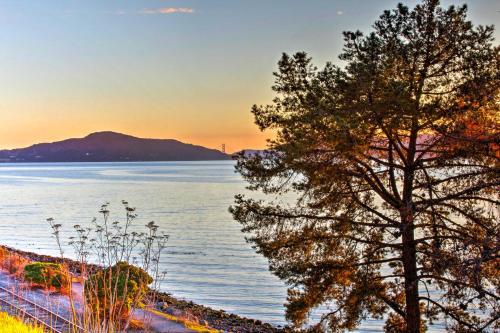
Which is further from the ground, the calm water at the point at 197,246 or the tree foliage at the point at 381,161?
the tree foliage at the point at 381,161

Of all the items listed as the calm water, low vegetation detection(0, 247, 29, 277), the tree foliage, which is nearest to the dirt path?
low vegetation detection(0, 247, 29, 277)

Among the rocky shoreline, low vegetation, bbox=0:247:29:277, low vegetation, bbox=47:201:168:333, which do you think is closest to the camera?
low vegetation, bbox=47:201:168:333

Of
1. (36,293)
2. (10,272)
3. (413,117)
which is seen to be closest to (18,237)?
(10,272)

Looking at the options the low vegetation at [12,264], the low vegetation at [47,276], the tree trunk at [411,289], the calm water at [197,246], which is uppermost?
the tree trunk at [411,289]

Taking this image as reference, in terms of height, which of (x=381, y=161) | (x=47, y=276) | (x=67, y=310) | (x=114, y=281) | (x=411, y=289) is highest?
(x=381, y=161)

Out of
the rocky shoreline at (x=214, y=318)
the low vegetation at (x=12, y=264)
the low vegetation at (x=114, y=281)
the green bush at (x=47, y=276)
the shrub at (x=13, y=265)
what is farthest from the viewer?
the shrub at (x=13, y=265)

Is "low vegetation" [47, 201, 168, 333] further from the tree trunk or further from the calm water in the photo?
the calm water

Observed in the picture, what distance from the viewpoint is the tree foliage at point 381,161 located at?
42.8ft

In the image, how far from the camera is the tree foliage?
13031 mm

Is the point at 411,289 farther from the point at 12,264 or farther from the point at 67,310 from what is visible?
the point at 12,264

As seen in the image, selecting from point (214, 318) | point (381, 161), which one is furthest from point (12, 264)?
point (381, 161)

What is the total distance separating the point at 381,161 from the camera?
47.3ft

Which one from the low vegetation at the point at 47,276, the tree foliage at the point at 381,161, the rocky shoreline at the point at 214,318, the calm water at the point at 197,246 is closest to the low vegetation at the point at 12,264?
the low vegetation at the point at 47,276

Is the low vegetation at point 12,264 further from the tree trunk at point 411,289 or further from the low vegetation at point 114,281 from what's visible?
the tree trunk at point 411,289
